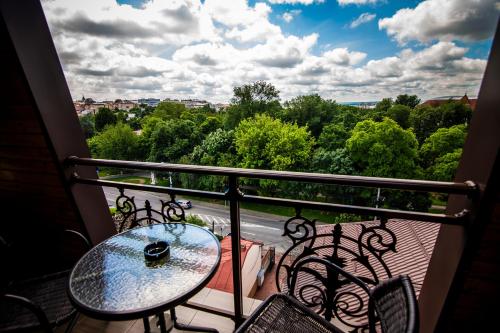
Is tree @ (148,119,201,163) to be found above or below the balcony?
below

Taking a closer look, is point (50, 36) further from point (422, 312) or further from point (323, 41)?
point (323, 41)

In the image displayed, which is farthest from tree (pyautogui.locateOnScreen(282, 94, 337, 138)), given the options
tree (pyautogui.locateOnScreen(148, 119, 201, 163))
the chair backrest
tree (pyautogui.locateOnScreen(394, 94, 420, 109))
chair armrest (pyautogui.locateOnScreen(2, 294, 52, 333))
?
chair armrest (pyautogui.locateOnScreen(2, 294, 52, 333))

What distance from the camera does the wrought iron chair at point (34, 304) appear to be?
1.02 metres

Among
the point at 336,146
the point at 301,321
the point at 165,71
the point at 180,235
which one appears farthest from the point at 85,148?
the point at 336,146

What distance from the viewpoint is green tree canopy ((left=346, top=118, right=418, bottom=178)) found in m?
15.3

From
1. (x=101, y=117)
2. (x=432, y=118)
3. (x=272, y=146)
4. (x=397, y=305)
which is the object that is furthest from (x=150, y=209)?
(x=432, y=118)

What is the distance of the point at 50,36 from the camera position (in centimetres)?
139

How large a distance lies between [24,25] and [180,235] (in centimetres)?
146

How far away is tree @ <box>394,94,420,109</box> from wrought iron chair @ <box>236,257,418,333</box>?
65.0ft

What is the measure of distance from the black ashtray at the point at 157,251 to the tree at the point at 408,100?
66.0 feet

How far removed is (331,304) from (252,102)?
23.7 meters

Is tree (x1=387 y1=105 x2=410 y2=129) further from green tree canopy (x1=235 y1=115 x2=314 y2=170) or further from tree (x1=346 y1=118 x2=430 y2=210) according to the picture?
green tree canopy (x1=235 y1=115 x2=314 y2=170)

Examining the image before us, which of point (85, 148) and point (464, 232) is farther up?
point (85, 148)

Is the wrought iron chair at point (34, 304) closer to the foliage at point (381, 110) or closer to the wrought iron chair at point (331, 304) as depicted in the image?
the wrought iron chair at point (331, 304)
